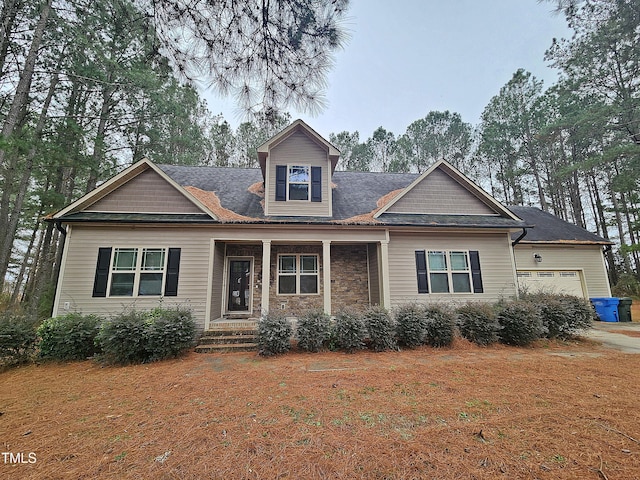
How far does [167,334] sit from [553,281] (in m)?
14.1

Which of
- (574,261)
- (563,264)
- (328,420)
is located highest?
(574,261)

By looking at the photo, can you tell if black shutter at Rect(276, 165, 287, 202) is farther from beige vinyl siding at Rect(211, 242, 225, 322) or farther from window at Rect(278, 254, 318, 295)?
beige vinyl siding at Rect(211, 242, 225, 322)

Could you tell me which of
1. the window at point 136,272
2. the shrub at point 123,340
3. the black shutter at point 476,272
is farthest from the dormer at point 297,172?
the black shutter at point 476,272

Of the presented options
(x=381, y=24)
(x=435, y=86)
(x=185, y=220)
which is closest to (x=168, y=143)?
(x=185, y=220)

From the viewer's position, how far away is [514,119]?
1977cm

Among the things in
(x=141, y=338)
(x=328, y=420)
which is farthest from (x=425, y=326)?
(x=141, y=338)

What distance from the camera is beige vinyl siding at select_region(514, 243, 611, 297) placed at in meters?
11.0

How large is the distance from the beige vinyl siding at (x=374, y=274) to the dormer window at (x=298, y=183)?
2.50 meters

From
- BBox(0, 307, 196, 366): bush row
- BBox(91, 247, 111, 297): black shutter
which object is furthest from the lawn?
BBox(91, 247, 111, 297): black shutter

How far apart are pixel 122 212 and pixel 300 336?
6324 mm

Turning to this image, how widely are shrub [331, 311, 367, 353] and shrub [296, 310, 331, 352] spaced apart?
0.23 metres

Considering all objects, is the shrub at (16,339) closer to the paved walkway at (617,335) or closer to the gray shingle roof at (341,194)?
the gray shingle roof at (341,194)

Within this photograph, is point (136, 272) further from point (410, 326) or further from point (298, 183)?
point (410, 326)

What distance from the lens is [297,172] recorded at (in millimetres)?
8914
